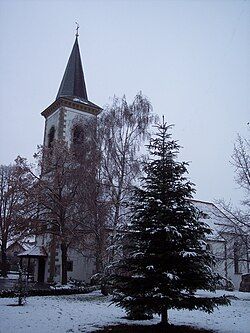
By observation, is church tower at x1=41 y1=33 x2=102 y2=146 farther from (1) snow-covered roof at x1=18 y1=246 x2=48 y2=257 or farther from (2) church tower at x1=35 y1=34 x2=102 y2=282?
(1) snow-covered roof at x1=18 y1=246 x2=48 y2=257

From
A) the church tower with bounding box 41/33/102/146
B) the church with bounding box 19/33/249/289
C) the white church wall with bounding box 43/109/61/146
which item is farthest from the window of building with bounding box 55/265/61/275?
the white church wall with bounding box 43/109/61/146

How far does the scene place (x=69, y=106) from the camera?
3462cm

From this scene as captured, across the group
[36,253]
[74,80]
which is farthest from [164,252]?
[74,80]

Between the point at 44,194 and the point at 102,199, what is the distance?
4834 millimetres

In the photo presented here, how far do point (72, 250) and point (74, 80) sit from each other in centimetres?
1813

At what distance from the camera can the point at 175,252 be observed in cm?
931

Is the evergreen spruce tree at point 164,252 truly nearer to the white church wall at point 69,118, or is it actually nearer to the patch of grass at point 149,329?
the patch of grass at point 149,329

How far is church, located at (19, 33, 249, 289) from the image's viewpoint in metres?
28.1

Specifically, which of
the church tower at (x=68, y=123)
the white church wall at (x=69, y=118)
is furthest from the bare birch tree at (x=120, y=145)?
the white church wall at (x=69, y=118)

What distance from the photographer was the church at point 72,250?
28.1 metres

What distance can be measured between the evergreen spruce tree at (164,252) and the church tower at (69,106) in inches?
878

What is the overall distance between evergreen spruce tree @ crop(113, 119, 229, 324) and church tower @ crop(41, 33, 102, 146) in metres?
22.3

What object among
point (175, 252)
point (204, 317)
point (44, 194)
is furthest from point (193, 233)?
point (44, 194)

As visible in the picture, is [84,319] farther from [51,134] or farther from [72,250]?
[51,134]
